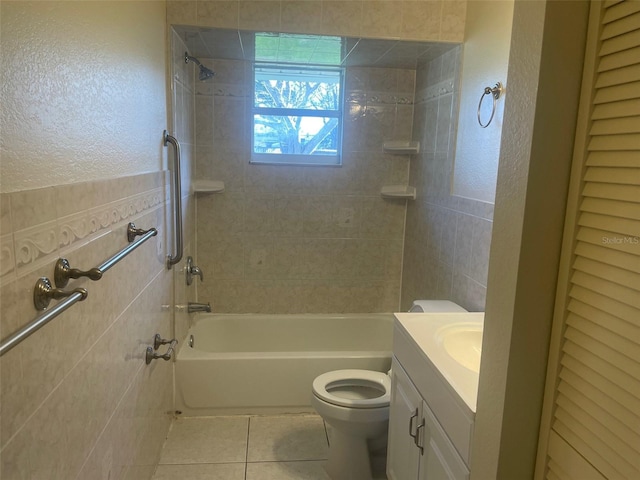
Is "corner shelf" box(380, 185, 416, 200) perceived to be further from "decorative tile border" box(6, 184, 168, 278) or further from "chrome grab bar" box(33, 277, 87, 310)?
"chrome grab bar" box(33, 277, 87, 310)

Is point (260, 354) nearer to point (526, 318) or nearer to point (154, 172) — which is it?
point (154, 172)

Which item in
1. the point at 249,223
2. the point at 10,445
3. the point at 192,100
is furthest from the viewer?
the point at 249,223

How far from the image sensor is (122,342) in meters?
1.67

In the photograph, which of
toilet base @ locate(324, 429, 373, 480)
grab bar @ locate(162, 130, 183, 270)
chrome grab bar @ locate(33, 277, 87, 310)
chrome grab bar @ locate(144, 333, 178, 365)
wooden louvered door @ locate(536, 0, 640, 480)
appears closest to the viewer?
wooden louvered door @ locate(536, 0, 640, 480)

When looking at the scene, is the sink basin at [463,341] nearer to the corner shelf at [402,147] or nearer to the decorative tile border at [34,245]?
the decorative tile border at [34,245]

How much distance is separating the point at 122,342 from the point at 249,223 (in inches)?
68.3

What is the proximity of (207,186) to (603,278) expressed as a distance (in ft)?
8.61

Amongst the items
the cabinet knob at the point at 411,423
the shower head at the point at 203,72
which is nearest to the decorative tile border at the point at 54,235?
the cabinet knob at the point at 411,423

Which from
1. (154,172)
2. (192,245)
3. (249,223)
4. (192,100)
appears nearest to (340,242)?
(249,223)

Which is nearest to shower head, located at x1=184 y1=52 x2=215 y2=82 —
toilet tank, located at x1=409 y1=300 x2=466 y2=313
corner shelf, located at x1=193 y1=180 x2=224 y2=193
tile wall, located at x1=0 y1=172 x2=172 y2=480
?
corner shelf, located at x1=193 y1=180 x2=224 y2=193

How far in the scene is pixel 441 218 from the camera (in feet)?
9.16

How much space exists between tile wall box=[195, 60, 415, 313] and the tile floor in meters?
0.90

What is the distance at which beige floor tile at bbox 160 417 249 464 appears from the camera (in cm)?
240

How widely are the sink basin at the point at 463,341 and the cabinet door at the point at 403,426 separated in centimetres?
20
